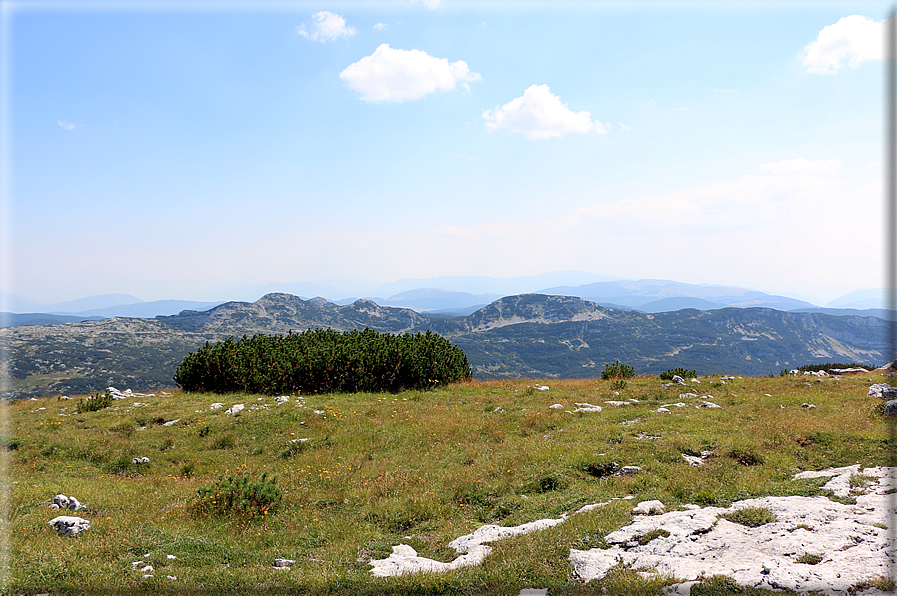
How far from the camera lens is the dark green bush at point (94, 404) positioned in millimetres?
24000

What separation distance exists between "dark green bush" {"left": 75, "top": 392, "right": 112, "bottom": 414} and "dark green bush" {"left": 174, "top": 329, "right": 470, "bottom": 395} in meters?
5.99

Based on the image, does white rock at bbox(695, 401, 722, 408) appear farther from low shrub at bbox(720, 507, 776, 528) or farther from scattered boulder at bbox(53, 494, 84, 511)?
scattered boulder at bbox(53, 494, 84, 511)

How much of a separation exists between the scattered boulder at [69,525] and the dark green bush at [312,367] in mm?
19818

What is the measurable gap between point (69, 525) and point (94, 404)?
1805cm

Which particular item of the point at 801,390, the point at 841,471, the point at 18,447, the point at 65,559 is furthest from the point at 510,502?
the point at 801,390

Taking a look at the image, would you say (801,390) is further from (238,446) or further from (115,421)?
(115,421)

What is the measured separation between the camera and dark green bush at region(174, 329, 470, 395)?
30609 mm

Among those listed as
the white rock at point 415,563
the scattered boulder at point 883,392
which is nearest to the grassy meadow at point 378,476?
the white rock at point 415,563

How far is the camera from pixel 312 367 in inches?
1217

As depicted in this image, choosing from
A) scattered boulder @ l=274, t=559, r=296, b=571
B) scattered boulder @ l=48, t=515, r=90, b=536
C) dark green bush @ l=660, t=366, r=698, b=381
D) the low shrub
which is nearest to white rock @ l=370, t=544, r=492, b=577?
scattered boulder @ l=274, t=559, r=296, b=571

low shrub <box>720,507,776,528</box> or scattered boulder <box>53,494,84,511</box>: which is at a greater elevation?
low shrub <box>720,507,776,528</box>

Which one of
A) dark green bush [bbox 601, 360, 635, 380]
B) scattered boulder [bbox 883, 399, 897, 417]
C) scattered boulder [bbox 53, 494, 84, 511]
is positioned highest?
scattered boulder [bbox 883, 399, 897, 417]

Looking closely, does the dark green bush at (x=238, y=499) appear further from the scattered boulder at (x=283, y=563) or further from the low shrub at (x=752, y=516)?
the low shrub at (x=752, y=516)

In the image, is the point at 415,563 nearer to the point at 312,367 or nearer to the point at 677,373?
the point at 312,367
